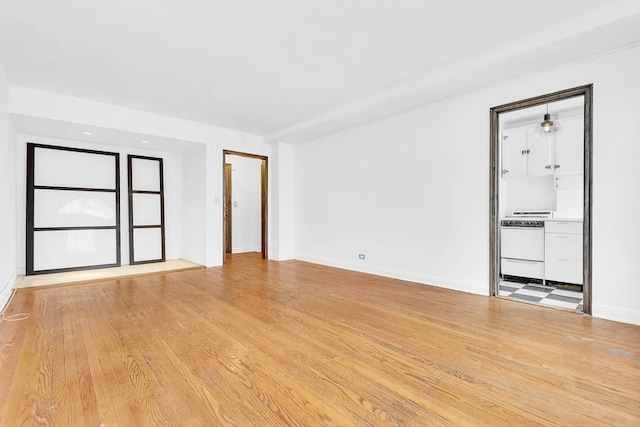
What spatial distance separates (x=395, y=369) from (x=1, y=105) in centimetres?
458

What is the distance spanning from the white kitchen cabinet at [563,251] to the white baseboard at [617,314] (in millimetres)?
1394

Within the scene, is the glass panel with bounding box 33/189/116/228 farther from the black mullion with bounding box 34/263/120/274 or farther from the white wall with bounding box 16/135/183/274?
the black mullion with bounding box 34/263/120/274

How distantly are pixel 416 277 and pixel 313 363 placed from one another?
2.70m

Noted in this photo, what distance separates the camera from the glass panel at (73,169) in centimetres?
496

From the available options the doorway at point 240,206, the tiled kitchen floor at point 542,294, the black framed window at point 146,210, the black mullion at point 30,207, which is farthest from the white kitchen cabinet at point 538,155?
the black mullion at point 30,207

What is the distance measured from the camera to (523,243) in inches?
181

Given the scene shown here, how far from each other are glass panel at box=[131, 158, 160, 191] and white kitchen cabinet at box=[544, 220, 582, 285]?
6.69 meters

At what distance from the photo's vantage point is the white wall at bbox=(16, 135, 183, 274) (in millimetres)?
4797

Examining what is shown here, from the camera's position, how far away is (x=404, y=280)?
446 centimetres

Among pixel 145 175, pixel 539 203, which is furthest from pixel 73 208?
pixel 539 203

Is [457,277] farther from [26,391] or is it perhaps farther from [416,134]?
[26,391]

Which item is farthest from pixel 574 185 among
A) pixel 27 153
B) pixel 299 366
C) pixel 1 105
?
pixel 27 153

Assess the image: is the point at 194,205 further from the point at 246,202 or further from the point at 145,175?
the point at 246,202

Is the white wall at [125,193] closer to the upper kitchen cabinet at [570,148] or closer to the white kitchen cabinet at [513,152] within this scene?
the white kitchen cabinet at [513,152]
